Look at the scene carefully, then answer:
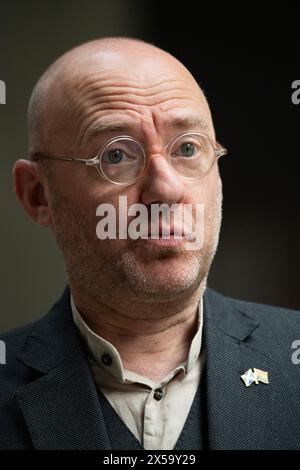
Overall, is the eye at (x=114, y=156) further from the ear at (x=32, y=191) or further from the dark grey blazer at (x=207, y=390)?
the dark grey blazer at (x=207, y=390)

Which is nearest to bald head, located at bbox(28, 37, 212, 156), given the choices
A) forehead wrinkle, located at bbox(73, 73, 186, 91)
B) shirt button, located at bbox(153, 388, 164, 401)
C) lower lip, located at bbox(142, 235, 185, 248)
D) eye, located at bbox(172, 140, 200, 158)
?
forehead wrinkle, located at bbox(73, 73, 186, 91)

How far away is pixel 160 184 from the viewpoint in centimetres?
131

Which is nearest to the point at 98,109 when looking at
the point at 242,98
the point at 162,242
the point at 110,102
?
the point at 110,102

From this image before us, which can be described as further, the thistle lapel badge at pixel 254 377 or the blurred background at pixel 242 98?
the blurred background at pixel 242 98

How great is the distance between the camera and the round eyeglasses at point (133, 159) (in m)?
1.36

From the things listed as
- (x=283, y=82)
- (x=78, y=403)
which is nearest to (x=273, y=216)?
(x=283, y=82)

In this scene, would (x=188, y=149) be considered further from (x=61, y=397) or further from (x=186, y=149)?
(x=61, y=397)

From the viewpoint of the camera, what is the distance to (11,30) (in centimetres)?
207

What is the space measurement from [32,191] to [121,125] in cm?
34

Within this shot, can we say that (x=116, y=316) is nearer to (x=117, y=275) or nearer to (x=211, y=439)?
(x=117, y=275)

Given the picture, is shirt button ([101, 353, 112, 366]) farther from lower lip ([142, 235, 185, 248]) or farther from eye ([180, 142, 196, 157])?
eye ([180, 142, 196, 157])

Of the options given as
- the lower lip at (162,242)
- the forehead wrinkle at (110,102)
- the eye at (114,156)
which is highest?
the forehead wrinkle at (110,102)

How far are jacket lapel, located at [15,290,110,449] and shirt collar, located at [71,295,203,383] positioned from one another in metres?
0.02

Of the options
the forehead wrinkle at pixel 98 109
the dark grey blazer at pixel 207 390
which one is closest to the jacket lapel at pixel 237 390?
the dark grey blazer at pixel 207 390
